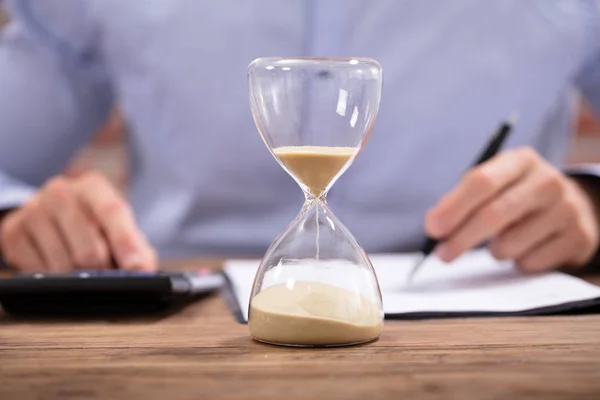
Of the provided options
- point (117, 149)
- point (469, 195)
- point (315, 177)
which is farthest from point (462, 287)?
point (117, 149)

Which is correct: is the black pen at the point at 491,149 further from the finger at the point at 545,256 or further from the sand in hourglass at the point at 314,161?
the sand in hourglass at the point at 314,161

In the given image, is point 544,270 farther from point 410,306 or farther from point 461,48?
point 461,48

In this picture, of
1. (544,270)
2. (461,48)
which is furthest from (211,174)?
(544,270)

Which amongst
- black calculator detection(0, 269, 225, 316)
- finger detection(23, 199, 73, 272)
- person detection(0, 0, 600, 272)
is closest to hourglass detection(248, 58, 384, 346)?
black calculator detection(0, 269, 225, 316)

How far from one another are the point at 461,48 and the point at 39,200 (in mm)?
662

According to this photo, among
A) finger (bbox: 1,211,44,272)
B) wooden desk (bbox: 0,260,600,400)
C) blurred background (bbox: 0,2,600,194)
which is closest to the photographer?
wooden desk (bbox: 0,260,600,400)

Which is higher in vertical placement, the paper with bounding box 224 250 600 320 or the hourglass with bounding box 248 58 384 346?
the hourglass with bounding box 248 58 384 346

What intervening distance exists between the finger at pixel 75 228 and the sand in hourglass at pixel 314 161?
0.39 meters

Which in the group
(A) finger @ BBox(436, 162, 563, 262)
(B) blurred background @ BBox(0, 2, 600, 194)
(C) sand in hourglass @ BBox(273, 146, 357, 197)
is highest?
(C) sand in hourglass @ BBox(273, 146, 357, 197)

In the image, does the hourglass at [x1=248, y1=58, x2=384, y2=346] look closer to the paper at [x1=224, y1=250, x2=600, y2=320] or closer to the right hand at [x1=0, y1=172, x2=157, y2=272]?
the paper at [x1=224, y1=250, x2=600, y2=320]

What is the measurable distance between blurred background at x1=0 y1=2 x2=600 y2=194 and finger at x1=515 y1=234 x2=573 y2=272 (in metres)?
1.37

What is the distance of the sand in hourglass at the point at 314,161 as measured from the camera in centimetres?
50

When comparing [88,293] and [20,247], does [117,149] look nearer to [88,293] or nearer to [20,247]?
[20,247]

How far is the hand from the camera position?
0.79 metres
